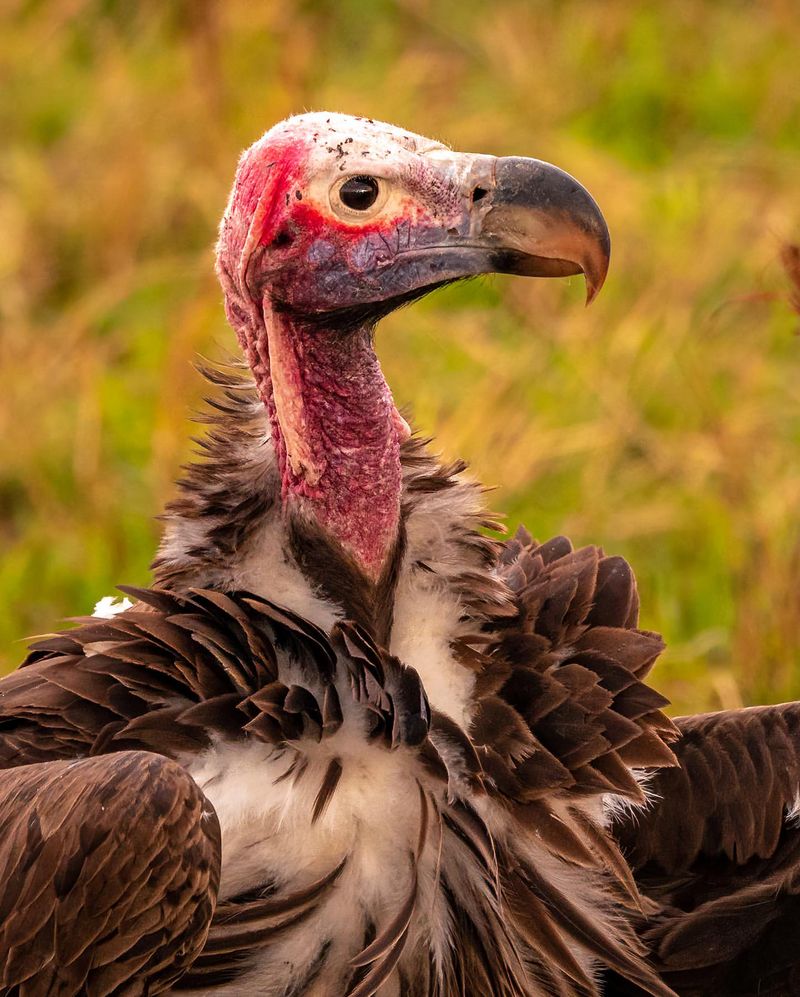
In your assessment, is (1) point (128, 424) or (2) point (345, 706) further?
(1) point (128, 424)

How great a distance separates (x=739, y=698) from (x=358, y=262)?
2.18 meters

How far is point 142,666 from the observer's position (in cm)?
318

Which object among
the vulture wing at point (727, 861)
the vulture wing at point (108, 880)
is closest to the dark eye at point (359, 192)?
the vulture wing at point (108, 880)

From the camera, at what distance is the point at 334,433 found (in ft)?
10.8

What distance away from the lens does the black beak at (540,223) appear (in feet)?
10.1

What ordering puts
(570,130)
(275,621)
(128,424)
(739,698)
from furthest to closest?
(570,130)
(128,424)
(739,698)
(275,621)

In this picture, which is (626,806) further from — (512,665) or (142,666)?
(142,666)

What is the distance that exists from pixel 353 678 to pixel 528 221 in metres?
0.76

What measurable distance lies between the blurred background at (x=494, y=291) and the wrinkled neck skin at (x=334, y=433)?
47.9 inches

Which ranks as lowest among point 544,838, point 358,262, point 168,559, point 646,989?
point 646,989

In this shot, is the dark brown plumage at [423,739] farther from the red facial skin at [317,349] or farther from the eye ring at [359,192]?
the eye ring at [359,192]

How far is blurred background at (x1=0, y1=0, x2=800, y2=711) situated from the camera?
579 centimetres

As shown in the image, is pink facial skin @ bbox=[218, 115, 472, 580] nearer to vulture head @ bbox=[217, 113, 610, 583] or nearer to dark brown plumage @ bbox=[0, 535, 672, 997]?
vulture head @ bbox=[217, 113, 610, 583]

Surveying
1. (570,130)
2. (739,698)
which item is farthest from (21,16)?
(739,698)
